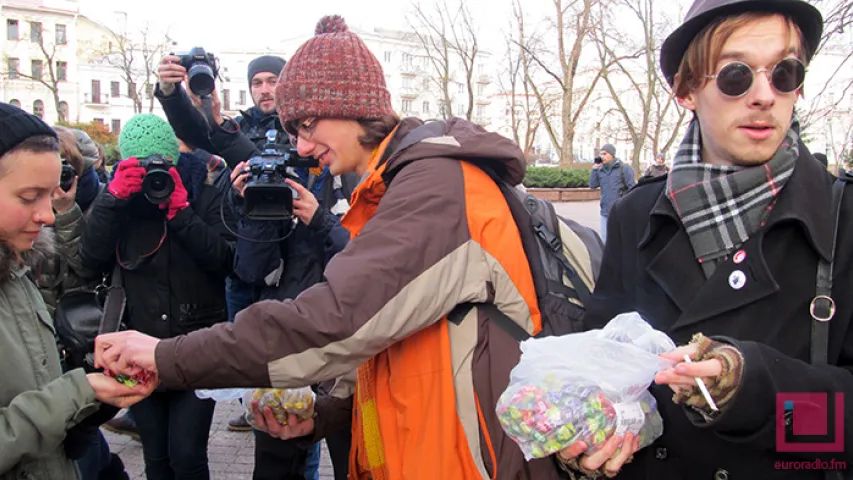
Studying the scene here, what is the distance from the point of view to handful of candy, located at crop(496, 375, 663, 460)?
138 cm

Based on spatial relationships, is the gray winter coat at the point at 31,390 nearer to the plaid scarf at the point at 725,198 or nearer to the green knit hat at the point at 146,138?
the green knit hat at the point at 146,138

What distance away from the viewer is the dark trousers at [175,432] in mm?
3170

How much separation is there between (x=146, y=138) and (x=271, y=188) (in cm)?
75

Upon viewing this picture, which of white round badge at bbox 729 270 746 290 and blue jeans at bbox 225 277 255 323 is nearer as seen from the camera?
white round badge at bbox 729 270 746 290

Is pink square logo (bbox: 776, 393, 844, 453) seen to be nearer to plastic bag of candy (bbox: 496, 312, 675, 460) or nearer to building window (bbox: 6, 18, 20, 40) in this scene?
plastic bag of candy (bbox: 496, 312, 675, 460)

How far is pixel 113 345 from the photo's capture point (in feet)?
6.07

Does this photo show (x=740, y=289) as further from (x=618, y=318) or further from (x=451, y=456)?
(x=451, y=456)

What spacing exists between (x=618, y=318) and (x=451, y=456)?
1.95 feet

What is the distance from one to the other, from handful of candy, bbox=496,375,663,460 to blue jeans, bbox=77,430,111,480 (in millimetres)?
2221

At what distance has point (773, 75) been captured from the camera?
5.07ft

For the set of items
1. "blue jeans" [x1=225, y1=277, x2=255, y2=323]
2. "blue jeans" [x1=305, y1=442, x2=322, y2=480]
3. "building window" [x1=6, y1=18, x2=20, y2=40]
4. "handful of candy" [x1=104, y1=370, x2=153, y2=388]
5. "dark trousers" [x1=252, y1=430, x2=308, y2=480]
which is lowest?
"blue jeans" [x1=305, y1=442, x2=322, y2=480]

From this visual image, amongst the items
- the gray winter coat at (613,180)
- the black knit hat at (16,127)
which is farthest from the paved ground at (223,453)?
the gray winter coat at (613,180)

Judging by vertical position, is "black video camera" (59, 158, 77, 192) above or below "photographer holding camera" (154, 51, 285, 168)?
below

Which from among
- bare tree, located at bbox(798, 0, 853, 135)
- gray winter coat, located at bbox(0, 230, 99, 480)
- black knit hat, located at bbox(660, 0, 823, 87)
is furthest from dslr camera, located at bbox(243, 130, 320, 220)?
bare tree, located at bbox(798, 0, 853, 135)
